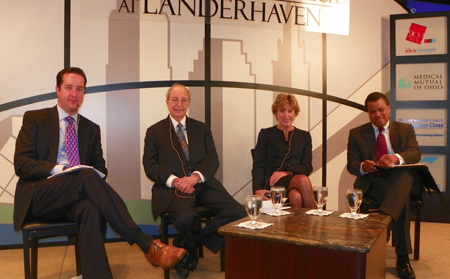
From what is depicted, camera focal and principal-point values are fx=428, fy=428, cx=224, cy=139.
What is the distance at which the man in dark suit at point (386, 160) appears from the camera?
2936 mm

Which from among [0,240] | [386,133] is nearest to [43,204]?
[0,240]

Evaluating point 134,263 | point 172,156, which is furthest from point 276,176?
point 134,263

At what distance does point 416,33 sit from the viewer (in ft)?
15.1

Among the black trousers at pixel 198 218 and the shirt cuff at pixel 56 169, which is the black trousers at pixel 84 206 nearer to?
the shirt cuff at pixel 56 169

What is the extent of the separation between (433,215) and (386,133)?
5.42ft

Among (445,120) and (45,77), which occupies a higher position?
(45,77)

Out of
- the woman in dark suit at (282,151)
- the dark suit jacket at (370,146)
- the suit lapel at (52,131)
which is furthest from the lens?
the woman in dark suit at (282,151)

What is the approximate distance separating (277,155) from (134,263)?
1.45 meters

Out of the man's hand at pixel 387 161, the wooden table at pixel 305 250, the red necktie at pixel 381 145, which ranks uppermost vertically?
the red necktie at pixel 381 145

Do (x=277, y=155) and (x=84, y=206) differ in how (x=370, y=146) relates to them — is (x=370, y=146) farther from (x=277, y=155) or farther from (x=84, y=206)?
(x=84, y=206)

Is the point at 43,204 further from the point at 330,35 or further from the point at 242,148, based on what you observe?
the point at 330,35

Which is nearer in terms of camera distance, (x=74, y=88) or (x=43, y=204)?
(x=43, y=204)

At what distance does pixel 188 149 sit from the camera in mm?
3344

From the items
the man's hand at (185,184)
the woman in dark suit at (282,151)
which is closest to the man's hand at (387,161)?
the woman in dark suit at (282,151)
